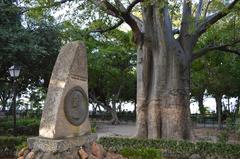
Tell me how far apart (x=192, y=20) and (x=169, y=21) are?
113 cm

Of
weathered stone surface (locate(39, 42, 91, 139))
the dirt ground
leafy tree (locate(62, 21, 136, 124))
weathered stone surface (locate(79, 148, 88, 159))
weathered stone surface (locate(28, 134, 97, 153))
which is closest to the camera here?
weathered stone surface (locate(28, 134, 97, 153))

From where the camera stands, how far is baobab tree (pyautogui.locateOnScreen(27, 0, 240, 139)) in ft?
49.3

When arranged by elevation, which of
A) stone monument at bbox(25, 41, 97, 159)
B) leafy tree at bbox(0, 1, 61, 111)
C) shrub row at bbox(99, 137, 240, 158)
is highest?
leafy tree at bbox(0, 1, 61, 111)

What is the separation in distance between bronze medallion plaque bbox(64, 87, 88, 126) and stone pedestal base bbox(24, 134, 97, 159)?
0.43 meters

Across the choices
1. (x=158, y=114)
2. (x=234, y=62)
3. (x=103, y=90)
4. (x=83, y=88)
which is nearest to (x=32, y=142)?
(x=83, y=88)

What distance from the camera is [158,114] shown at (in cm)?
1522

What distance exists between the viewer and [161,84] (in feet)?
50.5

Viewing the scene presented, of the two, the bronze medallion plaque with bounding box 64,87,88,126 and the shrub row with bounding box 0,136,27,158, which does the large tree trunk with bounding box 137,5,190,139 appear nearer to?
the shrub row with bounding box 0,136,27,158

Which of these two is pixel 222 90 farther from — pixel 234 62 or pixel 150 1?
pixel 150 1

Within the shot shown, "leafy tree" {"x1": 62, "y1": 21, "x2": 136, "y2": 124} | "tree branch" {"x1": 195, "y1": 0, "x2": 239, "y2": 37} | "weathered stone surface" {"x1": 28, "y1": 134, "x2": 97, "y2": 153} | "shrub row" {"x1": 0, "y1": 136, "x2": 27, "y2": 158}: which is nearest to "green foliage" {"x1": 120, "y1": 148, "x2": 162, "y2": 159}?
"weathered stone surface" {"x1": 28, "y1": 134, "x2": 97, "y2": 153}

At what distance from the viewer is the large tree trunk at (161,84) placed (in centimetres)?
1505

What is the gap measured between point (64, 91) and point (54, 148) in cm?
117

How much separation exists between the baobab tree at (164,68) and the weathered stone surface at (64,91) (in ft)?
20.7

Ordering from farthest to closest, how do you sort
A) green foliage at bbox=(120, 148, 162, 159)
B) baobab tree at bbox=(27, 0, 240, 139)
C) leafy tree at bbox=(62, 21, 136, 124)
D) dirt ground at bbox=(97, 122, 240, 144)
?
leafy tree at bbox=(62, 21, 136, 124), dirt ground at bbox=(97, 122, 240, 144), baobab tree at bbox=(27, 0, 240, 139), green foliage at bbox=(120, 148, 162, 159)
